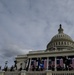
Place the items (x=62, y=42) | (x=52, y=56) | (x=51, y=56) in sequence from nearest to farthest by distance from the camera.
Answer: (x=52, y=56), (x=51, y=56), (x=62, y=42)

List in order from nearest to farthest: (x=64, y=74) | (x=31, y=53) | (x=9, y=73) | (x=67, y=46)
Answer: (x=64, y=74) → (x=9, y=73) → (x=31, y=53) → (x=67, y=46)

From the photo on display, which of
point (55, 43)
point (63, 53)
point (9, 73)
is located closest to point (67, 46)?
point (55, 43)

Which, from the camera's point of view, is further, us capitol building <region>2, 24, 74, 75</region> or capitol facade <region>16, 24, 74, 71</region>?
us capitol building <region>2, 24, 74, 75</region>

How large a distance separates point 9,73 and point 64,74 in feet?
39.3

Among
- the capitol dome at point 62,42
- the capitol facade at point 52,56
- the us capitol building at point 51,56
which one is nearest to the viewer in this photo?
the capitol facade at point 52,56

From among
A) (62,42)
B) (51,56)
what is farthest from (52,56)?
(62,42)

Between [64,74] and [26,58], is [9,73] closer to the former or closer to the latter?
[64,74]

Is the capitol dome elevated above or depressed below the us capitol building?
above

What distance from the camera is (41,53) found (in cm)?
7925

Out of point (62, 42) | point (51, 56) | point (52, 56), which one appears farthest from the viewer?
point (62, 42)

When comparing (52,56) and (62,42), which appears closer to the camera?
(52,56)

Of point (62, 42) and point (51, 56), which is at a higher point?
point (62, 42)

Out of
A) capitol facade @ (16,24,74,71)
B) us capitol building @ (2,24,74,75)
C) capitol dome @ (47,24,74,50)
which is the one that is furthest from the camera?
capitol dome @ (47,24,74,50)

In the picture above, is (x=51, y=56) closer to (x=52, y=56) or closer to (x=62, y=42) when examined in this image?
(x=52, y=56)
